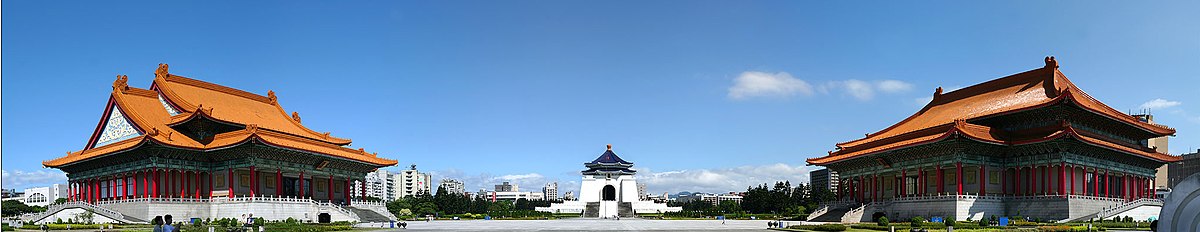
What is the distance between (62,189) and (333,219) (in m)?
149

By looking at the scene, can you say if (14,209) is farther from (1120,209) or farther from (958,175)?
(1120,209)

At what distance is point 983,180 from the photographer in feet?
168

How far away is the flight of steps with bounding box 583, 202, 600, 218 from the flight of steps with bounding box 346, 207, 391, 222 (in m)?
33.9

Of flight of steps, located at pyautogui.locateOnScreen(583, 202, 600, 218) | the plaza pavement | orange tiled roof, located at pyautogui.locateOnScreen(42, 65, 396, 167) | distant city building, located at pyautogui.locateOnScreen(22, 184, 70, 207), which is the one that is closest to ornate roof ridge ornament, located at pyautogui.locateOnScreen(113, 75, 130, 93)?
orange tiled roof, located at pyautogui.locateOnScreen(42, 65, 396, 167)

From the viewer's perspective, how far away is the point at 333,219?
57.1 metres

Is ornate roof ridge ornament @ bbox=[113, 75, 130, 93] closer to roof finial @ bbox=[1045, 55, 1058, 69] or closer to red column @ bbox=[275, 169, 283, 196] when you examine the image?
red column @ bbox=[275, 169, 283, 196]

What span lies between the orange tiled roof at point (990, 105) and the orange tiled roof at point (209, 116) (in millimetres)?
36409

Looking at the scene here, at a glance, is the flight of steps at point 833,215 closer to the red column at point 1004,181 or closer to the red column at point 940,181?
the red column at point 940,181

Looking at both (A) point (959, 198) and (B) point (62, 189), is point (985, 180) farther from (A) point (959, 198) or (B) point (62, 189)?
(B) point (62, 189)

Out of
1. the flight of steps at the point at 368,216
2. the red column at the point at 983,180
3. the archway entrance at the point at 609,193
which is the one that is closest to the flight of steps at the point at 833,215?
the red column at the point at 983,180

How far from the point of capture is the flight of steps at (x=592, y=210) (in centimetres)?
9401

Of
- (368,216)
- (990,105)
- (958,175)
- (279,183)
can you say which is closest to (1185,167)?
(990,105)

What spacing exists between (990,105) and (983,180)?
24.6 ft

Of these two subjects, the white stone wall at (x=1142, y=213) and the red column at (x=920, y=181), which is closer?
the white stone wall at (x=1142, y=213)
